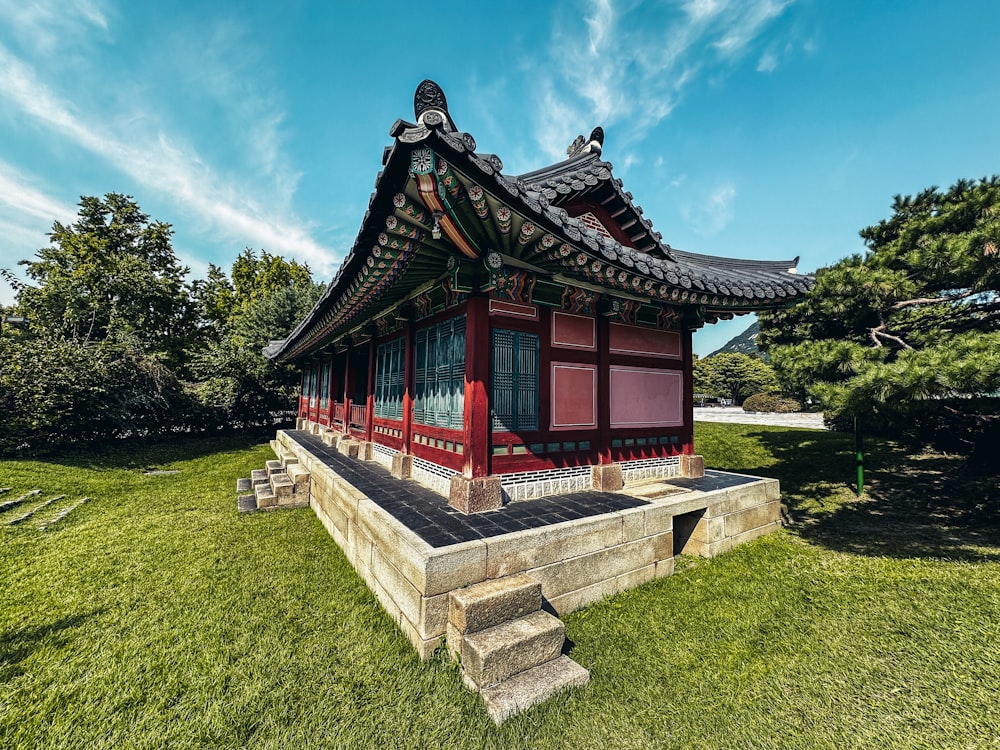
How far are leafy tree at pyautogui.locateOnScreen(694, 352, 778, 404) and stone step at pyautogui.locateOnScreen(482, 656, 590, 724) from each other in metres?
38.2

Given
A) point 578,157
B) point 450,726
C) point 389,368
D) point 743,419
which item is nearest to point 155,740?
point 450,726

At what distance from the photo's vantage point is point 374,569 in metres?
4.48

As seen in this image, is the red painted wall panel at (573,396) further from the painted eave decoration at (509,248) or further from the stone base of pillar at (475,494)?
the stone base of pillar at (475,494)

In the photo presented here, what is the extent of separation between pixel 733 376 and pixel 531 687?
40.3m

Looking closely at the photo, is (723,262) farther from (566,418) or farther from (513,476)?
(513,476)

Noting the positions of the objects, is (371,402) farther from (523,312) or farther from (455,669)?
(455,669)

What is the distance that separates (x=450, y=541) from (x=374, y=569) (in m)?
1.24

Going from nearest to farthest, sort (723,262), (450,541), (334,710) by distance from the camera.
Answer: (334,710) → (450,541) → (723,262)

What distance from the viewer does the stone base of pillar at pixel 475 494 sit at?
4.97 meters

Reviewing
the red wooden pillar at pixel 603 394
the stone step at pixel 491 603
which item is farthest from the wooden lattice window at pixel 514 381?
the stone step at pixel 491 603

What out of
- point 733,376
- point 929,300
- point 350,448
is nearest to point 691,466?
point 929,300

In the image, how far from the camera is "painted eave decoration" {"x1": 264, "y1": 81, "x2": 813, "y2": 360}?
318 centimetres

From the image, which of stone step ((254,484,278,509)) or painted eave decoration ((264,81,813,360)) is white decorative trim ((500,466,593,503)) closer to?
painted eave decoration ((264,81,813,360))

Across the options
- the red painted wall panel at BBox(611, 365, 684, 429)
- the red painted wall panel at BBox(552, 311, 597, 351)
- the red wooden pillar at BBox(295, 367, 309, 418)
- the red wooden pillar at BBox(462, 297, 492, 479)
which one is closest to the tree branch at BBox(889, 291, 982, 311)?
the red painted wall panel at BBox(611, 365, 684, 429)
